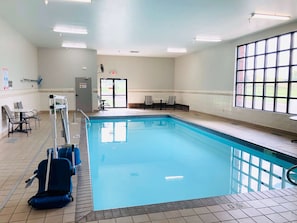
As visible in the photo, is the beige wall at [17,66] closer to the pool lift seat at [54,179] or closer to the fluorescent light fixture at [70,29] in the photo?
the fluorescent light fixture at [70,29]

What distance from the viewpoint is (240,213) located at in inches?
96.3

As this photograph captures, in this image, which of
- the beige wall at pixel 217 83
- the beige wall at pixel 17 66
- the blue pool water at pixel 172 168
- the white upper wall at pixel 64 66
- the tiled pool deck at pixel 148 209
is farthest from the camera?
the white upper wall at pixel 64 66

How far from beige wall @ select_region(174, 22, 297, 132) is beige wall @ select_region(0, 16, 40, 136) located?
7.25 metres

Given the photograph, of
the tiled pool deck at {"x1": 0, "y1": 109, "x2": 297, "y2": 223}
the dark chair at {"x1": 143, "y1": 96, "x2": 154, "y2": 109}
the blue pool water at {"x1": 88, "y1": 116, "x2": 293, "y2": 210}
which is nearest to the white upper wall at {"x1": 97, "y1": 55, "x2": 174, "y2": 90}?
the dark chair at {"x1": 143, "y1": 96, "x2": 154, "y2": 109}

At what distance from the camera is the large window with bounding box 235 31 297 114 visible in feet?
20.8

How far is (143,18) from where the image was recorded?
19.3 ft

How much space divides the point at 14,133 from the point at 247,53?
7.59 m

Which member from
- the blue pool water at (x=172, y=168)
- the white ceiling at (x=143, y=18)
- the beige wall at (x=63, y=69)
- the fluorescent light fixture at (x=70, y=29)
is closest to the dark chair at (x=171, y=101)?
the beige wall at (x=63, y=69)

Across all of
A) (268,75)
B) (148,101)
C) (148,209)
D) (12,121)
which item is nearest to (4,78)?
(12,121)

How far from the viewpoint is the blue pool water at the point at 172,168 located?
11.6 feet

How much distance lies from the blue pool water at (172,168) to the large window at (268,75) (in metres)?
2.01

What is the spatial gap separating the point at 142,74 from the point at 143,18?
24.9ft

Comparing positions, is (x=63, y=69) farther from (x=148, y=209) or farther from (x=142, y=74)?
(x=148, y=209)

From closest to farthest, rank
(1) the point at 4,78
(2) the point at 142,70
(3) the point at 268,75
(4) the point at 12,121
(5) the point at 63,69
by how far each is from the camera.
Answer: (4) the point at 12,121
(1) the point at 4,78
(3) the point at 268,75
(5) the point at 63,69
(2) the point at 142,70
